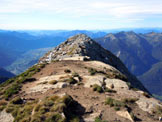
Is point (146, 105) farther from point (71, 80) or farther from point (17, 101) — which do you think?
point (17, 101)

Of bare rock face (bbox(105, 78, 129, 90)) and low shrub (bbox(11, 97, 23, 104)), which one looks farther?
bare rock face (bbox(105, 78, 129, 90))

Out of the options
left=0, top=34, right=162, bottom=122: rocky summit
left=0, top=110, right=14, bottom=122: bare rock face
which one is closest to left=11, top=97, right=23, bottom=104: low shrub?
left=0, top=34, right=162, bottom=122: rocky summit

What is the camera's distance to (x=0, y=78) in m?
200

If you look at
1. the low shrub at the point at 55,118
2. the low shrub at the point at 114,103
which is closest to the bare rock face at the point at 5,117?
the low shrub at the point at 55,118

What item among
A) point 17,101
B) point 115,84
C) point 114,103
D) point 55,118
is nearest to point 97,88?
point 115,84

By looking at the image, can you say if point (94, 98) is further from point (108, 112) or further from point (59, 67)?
point (59, 67)

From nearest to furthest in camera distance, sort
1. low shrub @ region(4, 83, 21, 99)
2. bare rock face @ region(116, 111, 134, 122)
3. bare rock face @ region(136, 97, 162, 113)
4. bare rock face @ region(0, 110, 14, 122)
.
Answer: bare rock face @ region(116, 111, 134, 122) < bare rock face @ region(0, 110, 14, 122) < bare rock face @ region(136, 97, 162, 113) < low shrub @ region(4, 83, 21, 99)

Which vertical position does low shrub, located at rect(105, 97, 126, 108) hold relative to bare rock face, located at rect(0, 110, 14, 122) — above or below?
above

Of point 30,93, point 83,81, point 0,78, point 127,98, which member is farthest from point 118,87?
point 0,78

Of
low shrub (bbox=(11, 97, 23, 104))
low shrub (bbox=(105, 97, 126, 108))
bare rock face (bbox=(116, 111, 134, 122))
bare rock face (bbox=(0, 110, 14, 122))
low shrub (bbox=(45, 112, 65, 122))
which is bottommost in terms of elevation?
bare rock face (bbox=(0, 110, 14, 122))

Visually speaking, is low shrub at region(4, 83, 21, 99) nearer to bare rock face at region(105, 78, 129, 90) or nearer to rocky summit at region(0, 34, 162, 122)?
rocky summit at region(0, 34, 162, 122)

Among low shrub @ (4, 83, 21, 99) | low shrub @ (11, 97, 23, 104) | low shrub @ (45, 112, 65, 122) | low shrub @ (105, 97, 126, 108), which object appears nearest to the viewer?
low shrub @ (45, 112, 65, 122)

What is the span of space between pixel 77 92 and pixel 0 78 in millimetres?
197524

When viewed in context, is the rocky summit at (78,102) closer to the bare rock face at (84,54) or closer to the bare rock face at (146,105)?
the bare rock face at (146,105)
